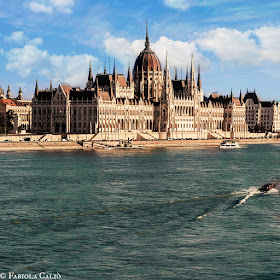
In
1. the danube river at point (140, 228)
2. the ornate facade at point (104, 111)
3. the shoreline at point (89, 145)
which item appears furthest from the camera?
the ornate facade at point (104, 111)

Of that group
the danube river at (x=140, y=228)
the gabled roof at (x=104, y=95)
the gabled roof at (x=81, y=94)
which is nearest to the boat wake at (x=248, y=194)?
the danube river at (x=140, y=228)

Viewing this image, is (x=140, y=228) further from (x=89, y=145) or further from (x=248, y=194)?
(x=89, y=145)

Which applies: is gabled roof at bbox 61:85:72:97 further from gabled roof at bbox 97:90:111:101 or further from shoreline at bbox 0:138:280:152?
shoreline at bbox 0:138:280:152

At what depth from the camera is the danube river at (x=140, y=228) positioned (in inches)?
1201

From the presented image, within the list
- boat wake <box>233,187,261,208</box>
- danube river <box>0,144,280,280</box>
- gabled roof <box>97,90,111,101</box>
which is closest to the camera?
danube river <box>0,144,280,280</box>

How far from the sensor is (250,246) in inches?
1352

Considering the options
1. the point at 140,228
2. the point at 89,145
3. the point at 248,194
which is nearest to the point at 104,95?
the point at 89,145

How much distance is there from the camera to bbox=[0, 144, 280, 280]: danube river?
30.5 metres

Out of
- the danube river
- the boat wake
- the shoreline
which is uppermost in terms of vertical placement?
the shoreline

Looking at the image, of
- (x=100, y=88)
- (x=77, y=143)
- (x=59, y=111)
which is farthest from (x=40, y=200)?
(x=100, y=88)

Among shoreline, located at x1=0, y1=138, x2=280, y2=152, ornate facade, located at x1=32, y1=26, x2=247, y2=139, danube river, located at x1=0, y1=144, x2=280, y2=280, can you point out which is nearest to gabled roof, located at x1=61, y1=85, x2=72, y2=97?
ornate facade, located at x1=32, y1=26, x2=247, y2=139

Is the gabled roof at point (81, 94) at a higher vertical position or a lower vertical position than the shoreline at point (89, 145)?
higher

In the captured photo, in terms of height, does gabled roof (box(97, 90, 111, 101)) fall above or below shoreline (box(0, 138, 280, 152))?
above

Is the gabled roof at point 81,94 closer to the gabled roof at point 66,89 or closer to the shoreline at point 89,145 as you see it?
the gabled roof at point 66,89
